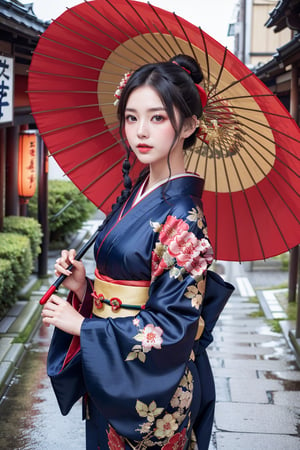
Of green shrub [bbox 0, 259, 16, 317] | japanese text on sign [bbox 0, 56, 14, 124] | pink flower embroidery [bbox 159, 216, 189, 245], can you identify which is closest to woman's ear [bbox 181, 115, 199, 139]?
pink flower embroidery [bbox 159, 216, 189, 245]

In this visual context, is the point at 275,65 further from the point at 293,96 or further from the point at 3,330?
the point at 3,330

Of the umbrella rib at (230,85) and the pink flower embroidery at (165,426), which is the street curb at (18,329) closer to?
the pink flower embroidery at (165,426)

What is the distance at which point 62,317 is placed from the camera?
10.1ft

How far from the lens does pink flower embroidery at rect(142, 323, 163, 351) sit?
9.65 ft

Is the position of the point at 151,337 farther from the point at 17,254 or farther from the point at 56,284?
the point at 17,254

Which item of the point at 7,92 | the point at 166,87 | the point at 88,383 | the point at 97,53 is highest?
the point at 7,92

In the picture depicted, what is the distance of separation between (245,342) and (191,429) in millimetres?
6413

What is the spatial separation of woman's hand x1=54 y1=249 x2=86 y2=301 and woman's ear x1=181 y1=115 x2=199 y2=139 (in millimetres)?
820

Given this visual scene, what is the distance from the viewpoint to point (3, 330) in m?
9.09

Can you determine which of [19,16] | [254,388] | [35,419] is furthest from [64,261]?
[19,16]

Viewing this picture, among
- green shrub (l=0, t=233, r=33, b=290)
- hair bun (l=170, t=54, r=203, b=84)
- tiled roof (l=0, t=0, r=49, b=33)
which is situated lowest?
green shrub (l=0, t=233, r=33, b=290)

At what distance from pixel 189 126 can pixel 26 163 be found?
32.8 ft

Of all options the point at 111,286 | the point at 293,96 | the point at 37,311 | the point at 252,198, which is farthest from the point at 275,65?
the point at 111,286

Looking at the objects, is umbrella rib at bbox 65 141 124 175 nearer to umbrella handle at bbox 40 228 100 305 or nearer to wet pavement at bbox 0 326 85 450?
umbrella handle at bbox 40 228 100 305
